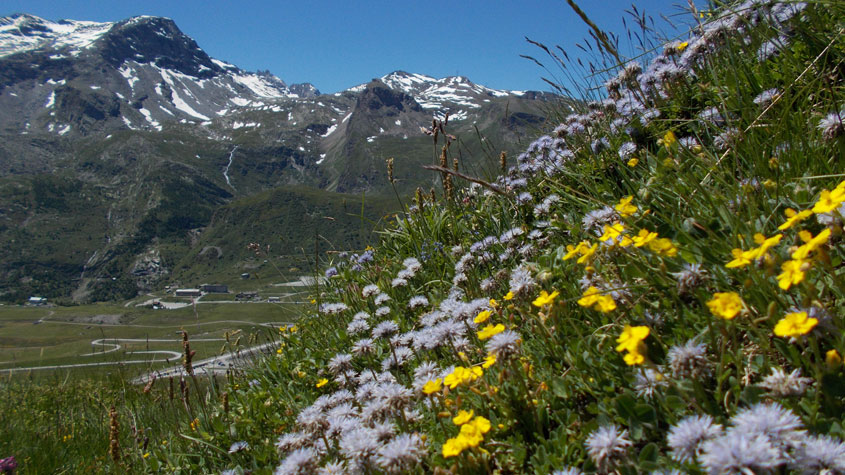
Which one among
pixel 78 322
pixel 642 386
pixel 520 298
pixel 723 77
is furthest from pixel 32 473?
pixel 78 322

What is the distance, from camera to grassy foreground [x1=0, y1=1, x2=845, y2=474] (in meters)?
1.58

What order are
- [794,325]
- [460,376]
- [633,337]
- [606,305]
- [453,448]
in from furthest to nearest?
[460,376], [606,305], [453,448], [633,337], [794,325]

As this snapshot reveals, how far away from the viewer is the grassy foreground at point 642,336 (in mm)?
1577

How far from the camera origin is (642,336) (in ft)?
5.02

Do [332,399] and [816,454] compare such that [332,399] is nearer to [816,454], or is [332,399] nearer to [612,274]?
[612,274]

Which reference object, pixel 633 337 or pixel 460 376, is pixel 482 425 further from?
pixel 633 337

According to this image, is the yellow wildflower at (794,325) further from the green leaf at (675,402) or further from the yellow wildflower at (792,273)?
the green leaf at (675,402)

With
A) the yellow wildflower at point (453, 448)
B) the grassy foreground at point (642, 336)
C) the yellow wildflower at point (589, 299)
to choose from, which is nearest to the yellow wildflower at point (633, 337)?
the grassy foreground at point (642, 336)

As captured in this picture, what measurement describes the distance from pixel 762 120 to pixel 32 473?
22.0 ft

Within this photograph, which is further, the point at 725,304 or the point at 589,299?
the point at 589,299

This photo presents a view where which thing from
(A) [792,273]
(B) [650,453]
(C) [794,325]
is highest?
(A) [792,273]

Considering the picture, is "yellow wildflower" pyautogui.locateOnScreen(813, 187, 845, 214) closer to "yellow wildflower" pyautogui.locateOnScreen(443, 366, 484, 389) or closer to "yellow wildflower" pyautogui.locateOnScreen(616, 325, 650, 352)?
"yellow wildflower" pyautogui.locateOnScreen(616, 325, 650, 352)

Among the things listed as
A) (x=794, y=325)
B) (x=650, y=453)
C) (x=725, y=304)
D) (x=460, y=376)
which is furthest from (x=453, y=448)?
(x=794, y=325)

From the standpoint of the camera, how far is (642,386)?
193 cm
